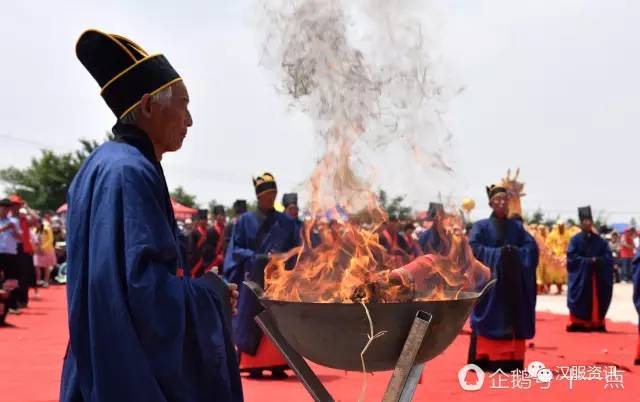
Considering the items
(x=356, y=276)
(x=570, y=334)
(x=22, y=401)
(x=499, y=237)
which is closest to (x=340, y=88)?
(x=356, y=276)

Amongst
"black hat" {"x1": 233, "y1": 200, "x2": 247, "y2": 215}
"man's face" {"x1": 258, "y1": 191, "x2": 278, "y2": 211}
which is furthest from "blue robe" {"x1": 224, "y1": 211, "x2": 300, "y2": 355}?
"black hat" {"x1": 233, "y1": 200, "x2": 247, "y2": 215}

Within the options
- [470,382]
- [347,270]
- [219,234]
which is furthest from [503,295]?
[219,234]

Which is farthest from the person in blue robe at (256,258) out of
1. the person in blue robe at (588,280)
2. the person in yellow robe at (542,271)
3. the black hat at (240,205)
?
the person in yellow robe at (542,271)

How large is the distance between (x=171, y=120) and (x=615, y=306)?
18455 mm

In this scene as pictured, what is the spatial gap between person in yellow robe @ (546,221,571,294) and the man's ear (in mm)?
22703

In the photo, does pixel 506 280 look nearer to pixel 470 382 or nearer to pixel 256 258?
pixel 470 382

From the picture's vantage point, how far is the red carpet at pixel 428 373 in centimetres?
758

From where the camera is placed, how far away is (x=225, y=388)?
10.2ft

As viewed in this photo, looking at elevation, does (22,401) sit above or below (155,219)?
below

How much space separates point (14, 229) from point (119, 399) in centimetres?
1304

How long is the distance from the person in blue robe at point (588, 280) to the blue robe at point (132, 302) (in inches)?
479

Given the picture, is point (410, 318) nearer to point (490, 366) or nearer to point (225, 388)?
point (225, 388)

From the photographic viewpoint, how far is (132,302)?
2883 millimetres

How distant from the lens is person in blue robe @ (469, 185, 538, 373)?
9.47 meters
